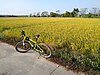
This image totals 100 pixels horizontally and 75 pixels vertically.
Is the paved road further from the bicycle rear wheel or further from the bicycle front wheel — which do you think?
the bicycle rear wheel

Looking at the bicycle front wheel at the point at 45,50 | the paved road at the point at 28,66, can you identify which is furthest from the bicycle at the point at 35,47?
the paved road at the point at 28,66

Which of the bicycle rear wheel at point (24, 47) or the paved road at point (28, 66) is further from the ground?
the bicycle rear wheel at point (24, 47)

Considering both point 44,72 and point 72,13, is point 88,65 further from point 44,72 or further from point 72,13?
point 72,13

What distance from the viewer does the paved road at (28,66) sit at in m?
4.73

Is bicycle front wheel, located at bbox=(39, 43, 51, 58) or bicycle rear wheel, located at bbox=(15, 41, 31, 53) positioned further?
bicycle rear wheel, located at bbox=(15, 41, 31, 53)

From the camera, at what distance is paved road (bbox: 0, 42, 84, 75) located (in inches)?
186

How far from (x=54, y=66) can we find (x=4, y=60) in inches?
77.8

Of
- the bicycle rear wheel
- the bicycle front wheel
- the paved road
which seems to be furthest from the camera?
the bicycle rear wheel

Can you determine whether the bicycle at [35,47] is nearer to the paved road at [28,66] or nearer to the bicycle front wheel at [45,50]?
the bicycle front wheel at [45,50]

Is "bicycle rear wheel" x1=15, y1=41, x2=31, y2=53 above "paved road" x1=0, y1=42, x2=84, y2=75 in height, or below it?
above

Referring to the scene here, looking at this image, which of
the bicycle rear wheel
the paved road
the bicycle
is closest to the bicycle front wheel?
the bicycle

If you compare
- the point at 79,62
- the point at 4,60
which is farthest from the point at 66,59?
the point at 4,60

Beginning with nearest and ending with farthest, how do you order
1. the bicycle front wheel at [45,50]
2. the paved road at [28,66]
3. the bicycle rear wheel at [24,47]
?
the paved road at [28,66], the bicycle front wheel at [45,50], the bicycle rear wheel at [24,47]

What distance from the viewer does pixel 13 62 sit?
571cm
